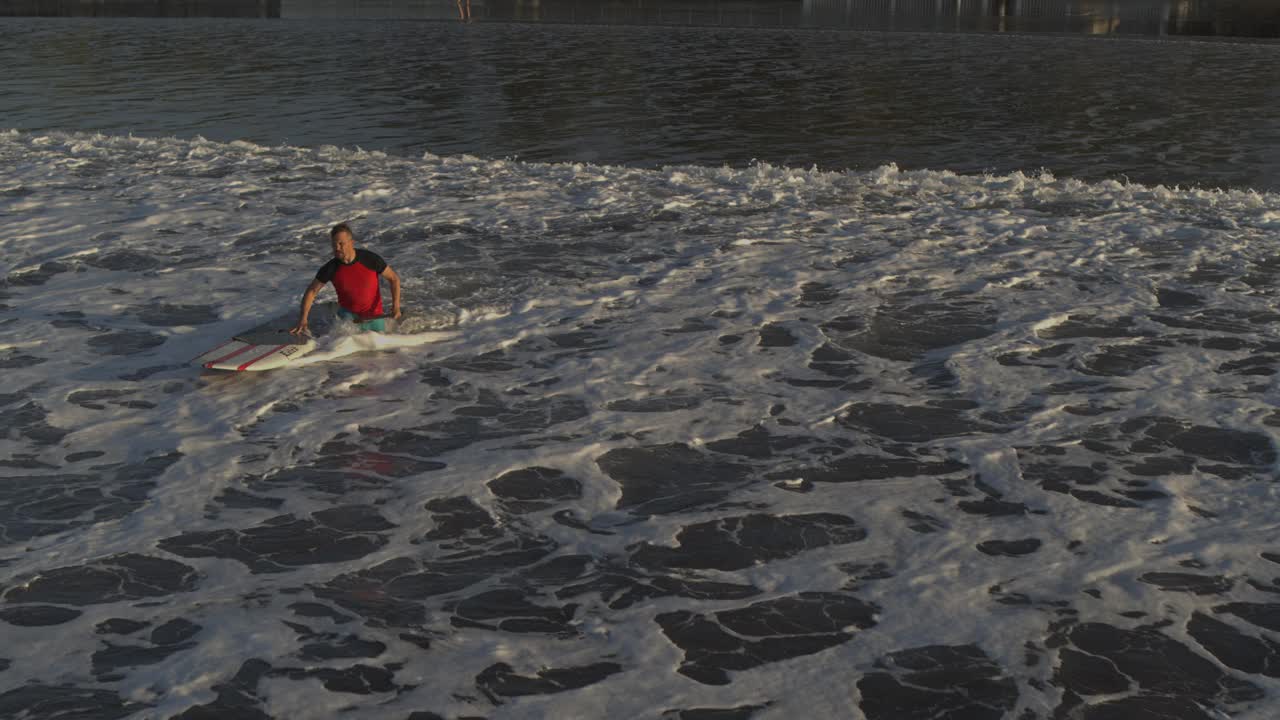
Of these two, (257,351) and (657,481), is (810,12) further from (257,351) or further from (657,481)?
(657,481)

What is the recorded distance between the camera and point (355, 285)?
14250mm

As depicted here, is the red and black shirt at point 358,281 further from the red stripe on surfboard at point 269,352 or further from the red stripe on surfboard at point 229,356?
the red stripe on surfboard at point 229,356

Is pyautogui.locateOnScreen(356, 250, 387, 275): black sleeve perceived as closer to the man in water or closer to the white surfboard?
the man in water

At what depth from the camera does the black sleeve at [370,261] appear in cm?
1419

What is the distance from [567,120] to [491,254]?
56.8 ft

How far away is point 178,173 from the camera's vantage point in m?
26.2

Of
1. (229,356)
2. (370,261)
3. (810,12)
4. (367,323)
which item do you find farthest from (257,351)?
(810,12)

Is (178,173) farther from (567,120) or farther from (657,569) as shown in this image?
(657,569)

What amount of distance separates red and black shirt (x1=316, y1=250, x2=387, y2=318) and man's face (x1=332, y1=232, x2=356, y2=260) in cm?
10

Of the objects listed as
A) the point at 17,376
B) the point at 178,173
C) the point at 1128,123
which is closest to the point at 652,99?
the point at 1128,123

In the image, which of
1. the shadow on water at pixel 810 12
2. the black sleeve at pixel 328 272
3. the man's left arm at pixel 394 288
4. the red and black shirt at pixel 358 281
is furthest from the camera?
the shadow on water at pixel 810 12

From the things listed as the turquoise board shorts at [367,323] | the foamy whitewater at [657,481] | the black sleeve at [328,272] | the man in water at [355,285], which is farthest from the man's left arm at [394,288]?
the black sleeve at [328,272]

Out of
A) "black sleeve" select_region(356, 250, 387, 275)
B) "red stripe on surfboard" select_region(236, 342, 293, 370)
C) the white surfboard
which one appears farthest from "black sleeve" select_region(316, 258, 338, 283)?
"red stripe on surfboard" select_region(236, 342, 293, 370)

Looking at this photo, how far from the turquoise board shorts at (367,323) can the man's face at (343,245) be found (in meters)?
A: 0.76
